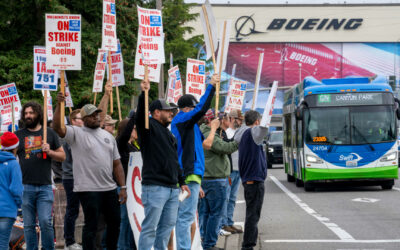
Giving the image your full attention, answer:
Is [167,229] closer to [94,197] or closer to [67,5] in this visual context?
[94,197]

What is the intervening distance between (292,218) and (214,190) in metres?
4.90

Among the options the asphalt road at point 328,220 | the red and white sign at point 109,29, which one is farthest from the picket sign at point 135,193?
the red and white sign at point 109,29

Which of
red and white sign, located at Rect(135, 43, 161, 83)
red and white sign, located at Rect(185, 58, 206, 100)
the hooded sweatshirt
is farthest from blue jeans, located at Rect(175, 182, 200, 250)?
red and white sign, located at Rect(185, 58, 206, 100)

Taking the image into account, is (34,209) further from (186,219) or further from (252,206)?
(252,206)

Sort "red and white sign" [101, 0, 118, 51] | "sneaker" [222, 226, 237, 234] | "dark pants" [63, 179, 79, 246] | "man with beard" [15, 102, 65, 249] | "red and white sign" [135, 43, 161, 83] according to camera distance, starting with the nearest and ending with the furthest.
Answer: "man with beard" [15, 102, 65, 249] < "dark pants" [63, 179, 79, 246] < "red and white sign" [135, 43, 161, 83] < "red and white sign" [101, 0, 118, 51] < "sneaker" [222, 226, 237, 234]

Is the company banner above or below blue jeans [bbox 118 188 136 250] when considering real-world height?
above

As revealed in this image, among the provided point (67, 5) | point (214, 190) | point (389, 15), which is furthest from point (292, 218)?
point (389, 15)

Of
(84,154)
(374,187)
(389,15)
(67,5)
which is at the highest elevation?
(389,15)

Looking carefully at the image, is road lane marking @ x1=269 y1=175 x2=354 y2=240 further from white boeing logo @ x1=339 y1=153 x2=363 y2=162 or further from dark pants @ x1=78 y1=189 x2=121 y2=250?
dark pants @ x1=78 y1=189 x2=121 y2=250

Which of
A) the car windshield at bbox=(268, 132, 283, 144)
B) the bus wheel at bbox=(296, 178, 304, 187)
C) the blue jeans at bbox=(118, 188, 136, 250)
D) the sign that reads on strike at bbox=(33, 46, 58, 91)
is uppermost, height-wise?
the sign that reads on strike at bbox=(33, 46, 58, 91)

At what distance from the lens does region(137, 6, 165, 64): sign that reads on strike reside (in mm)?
8680

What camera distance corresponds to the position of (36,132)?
28.7 feet

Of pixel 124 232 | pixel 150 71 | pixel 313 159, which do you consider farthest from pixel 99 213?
pixel 313 159

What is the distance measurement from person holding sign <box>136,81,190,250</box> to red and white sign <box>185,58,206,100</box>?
6.12 metres
